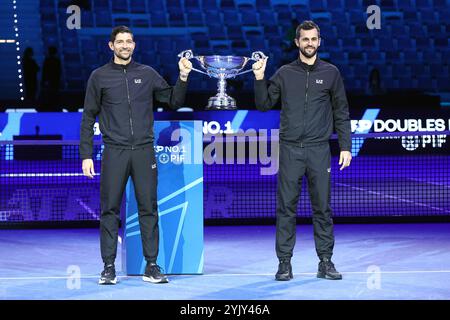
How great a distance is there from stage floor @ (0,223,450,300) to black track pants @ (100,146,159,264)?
1.09 ft

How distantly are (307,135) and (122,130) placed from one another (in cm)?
141

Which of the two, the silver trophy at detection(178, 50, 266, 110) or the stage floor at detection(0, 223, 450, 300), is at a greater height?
the silver trophy at detection(178, 50, 266, 110)

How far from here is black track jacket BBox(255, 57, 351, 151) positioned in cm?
730

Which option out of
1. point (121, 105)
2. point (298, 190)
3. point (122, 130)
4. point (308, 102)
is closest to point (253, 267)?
point (298, 190)

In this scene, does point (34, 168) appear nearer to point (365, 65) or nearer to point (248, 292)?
point (365, 65)

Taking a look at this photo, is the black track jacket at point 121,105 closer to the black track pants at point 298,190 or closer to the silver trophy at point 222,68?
the silver trophy at point 222,68

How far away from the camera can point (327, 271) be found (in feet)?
24.3

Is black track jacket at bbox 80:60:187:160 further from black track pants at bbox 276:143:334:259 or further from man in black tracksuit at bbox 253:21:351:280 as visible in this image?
black track pants at bbox 276:143:334:259

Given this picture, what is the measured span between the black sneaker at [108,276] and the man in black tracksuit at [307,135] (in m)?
1.26

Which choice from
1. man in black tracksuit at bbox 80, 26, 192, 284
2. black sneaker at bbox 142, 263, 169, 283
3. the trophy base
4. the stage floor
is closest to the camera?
the stage floor

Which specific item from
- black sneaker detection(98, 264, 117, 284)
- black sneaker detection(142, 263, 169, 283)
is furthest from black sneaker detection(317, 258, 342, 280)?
black sneaker detection(98, 264, 117, 284)

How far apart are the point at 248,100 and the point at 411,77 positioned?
6810mm

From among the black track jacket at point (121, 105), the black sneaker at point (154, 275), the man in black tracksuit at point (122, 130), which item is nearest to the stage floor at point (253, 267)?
the black sneaker at point (154, 275)

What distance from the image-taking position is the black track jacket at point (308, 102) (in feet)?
23.9
